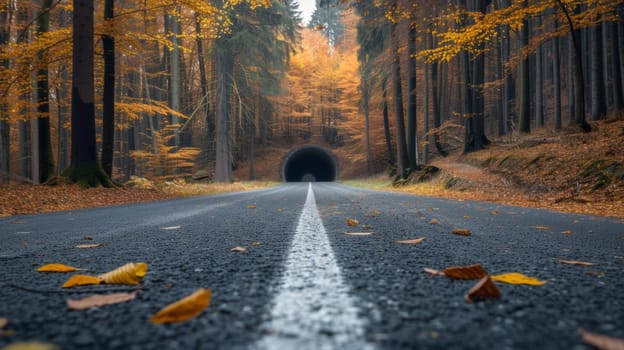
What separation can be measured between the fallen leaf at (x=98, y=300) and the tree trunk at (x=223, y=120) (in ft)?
63.9

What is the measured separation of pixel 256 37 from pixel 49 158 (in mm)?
12488

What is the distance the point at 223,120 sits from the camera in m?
20.0

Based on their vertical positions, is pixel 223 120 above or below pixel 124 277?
above

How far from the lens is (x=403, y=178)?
17.2m

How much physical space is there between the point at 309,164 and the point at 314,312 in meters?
48.9

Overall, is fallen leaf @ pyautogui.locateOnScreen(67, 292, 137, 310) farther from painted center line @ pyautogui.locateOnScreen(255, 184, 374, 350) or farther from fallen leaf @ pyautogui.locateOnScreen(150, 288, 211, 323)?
painted center line @ pyautogui.locateOnScreen(255, 184, 374, 350)

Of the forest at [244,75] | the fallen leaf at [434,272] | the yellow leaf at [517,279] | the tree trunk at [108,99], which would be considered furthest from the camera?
the tree trunk at [108,99]

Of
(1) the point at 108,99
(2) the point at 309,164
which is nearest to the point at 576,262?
(1) the point at 108,99

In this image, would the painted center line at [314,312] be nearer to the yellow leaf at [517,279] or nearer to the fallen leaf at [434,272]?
the fallen leaf at [434,272]

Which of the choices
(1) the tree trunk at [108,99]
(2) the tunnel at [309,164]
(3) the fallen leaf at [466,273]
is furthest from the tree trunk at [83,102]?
(2) the tunnel at [309,164]

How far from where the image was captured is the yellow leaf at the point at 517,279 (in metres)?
1.41

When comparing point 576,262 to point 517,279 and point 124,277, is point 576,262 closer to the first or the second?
point 517,279

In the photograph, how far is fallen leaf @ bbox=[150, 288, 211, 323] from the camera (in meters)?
0.97

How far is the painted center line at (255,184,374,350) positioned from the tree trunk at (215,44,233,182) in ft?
63.2
